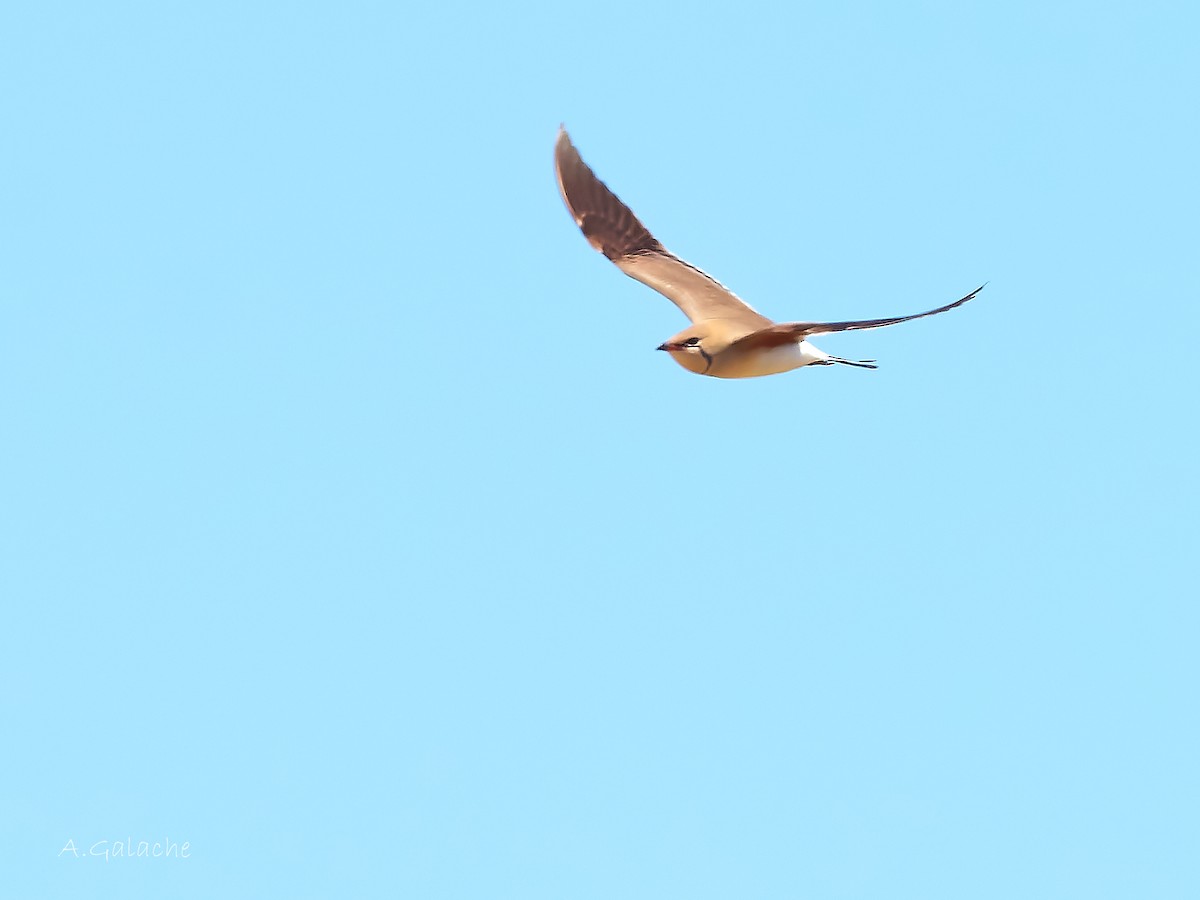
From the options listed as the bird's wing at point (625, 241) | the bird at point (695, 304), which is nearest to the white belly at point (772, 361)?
the bird at point (695, 304)

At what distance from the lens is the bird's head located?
59.0 feet

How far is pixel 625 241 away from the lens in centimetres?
2059

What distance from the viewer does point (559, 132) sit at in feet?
68.0

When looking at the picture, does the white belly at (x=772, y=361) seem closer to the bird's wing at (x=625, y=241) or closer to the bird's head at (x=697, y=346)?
the bird's head at (x=697, y=346)

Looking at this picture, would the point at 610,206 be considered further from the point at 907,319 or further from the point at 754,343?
the point at 907,319

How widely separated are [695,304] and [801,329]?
288 cm

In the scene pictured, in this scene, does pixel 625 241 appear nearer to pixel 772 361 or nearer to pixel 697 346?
pixel 697 346

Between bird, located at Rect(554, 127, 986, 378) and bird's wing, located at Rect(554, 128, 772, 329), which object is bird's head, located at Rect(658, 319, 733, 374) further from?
bird's wing, located at Rect(554, 128, 772, 329)

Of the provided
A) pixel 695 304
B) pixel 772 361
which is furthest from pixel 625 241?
pixel 772 361

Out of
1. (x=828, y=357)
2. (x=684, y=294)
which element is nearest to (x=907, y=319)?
(x=828, y=357)

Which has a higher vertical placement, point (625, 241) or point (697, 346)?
point (625, 241)

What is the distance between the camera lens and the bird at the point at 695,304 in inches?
691

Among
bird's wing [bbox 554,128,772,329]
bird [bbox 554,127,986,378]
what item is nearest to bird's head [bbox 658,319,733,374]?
bird [bbox 554,127,986,378]

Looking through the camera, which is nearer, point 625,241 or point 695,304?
point 695,304
